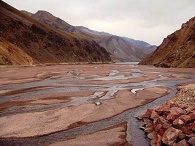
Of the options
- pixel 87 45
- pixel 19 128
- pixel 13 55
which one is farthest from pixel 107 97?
pixel 87 45

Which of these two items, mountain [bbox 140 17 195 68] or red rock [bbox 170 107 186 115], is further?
mountain [bbox 140 17 195 68]

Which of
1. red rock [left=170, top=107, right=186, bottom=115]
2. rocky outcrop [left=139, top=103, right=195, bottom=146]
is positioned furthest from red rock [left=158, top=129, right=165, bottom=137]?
red rock [left=170, top=107, right=186, bottom=115]

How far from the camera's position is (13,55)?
3258 inches

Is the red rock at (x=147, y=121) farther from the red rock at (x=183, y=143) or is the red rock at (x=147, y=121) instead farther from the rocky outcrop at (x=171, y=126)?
the red rock at (x=183, y=143)

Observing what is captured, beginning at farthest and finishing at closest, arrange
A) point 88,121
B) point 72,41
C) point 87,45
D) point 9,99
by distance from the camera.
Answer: point 87,45 → point 72,41 → point 9,99 → point 88,121

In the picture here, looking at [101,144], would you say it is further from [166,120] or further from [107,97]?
[107,97]

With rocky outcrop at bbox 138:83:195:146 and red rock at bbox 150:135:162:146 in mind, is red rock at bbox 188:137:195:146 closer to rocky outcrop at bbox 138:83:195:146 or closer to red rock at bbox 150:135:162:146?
rocky outcrop at bbox 138:83:195:146

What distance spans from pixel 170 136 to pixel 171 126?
124cm

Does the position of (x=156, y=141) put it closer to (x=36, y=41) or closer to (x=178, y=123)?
(x=178, y=123)

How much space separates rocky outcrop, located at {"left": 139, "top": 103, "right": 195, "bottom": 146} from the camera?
12778mm

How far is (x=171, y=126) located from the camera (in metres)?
14.2

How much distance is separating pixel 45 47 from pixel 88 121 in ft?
401

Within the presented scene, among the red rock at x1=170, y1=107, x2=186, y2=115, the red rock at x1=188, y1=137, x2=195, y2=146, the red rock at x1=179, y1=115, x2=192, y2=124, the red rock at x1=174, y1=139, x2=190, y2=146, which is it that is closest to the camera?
the red rock at x1=188, y1=137, x2=195, y2=146

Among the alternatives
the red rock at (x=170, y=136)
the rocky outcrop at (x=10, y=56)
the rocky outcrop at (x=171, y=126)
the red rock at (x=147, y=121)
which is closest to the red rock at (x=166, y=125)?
the rocky outcrop at (x=171, y=126)
